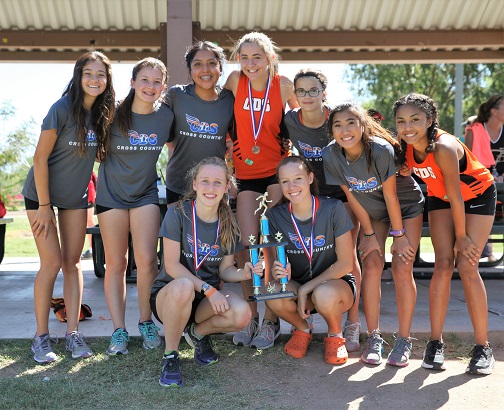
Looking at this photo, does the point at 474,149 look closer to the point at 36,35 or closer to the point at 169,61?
the point at 169,61

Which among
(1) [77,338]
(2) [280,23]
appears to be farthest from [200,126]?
(2) [280,23]

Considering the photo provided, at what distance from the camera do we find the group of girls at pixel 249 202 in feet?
13.7

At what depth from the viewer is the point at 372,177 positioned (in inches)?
169

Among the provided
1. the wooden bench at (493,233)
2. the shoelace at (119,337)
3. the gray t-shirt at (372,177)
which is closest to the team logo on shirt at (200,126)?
the gray t-shirt at (372,177)

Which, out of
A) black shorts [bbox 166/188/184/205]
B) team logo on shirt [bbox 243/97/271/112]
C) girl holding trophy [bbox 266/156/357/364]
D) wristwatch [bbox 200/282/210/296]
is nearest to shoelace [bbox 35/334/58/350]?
wristwatch [bbox 200/282/210/296]

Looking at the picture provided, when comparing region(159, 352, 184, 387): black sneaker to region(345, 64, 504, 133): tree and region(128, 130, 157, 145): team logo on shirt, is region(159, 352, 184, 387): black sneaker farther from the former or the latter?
region(345, 64, 504, 133): tree

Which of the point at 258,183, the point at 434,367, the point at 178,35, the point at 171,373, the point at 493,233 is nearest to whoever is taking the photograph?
the point at 171,373

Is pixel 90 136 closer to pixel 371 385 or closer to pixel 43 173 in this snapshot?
pixel 43 173

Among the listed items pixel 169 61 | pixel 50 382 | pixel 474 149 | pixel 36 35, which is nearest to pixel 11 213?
pixel 36 35

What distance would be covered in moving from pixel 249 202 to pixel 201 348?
1.06 m

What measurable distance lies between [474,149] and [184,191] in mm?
4066

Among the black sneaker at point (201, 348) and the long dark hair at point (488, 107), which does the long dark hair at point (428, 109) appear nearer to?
the black sneaker at point (201, 348)

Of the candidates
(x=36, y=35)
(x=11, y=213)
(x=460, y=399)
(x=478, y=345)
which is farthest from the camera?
(x=11, y=213)

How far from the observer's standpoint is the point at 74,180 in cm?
438
